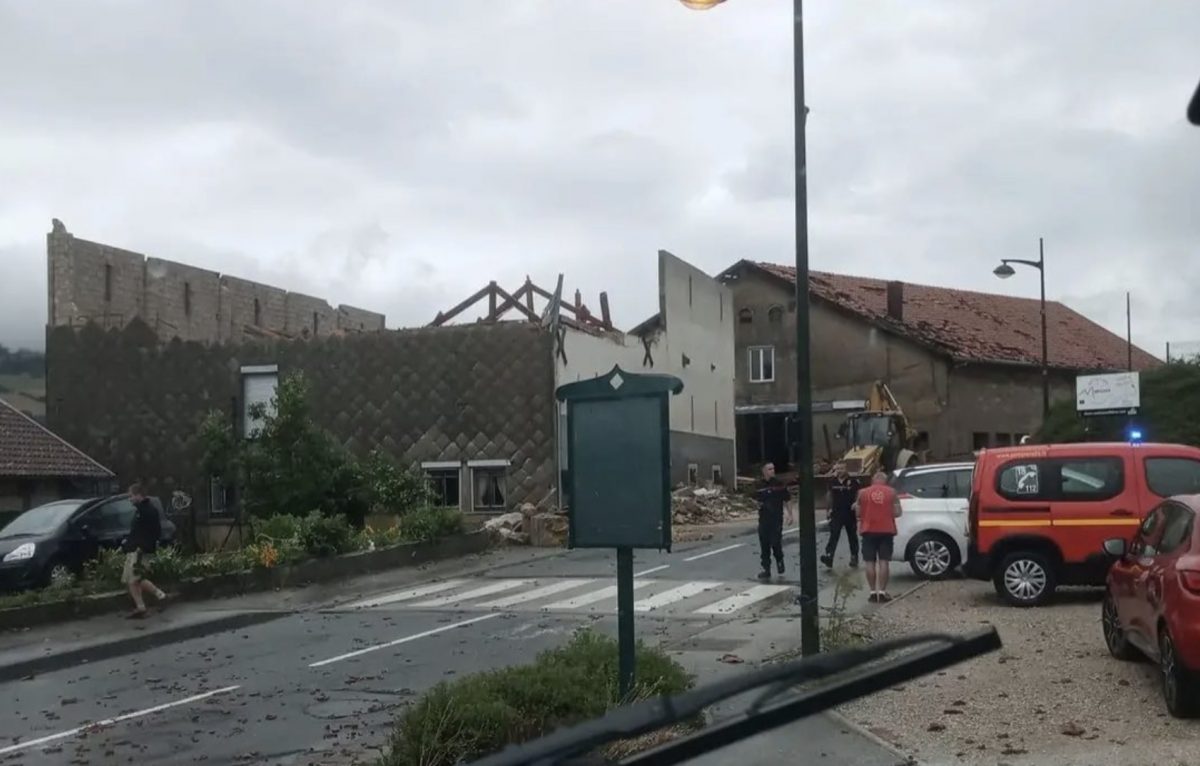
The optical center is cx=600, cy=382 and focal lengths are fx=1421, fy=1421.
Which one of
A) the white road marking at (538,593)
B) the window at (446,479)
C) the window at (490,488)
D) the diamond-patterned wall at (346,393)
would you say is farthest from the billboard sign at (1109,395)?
the white road marking at (538,593)

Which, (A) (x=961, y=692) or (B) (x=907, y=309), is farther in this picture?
(B) (x=907, y=309)

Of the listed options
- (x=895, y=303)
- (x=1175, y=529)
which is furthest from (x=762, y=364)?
(x=1175, y=529)

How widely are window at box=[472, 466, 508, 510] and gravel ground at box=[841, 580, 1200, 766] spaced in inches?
712

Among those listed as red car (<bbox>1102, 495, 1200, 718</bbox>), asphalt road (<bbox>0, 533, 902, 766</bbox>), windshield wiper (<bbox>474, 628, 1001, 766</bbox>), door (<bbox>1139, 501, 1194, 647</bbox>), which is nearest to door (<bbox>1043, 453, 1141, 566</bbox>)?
asphalt road (<bbox>0, 533, 902, 766</bbox>)

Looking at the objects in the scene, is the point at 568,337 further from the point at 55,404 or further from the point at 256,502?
the point at 55,404

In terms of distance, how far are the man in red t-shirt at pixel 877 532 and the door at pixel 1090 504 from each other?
1.83 metres

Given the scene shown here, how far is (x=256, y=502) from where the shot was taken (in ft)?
87.7

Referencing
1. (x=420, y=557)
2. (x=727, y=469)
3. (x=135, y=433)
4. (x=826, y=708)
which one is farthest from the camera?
(x=727, y=469)

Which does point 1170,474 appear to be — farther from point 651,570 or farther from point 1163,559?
point 651,570

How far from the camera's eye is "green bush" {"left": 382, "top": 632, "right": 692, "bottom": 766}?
26.5ft

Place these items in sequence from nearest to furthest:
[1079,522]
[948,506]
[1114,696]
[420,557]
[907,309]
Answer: [1114,696] → [1079,522] → [948,506] → [420,557] → [907,309]

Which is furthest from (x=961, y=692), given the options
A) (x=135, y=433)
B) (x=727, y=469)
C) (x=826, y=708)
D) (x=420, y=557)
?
(x=727, y=469)

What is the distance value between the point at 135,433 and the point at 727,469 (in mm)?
17499

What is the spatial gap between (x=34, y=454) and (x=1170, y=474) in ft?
79.0
